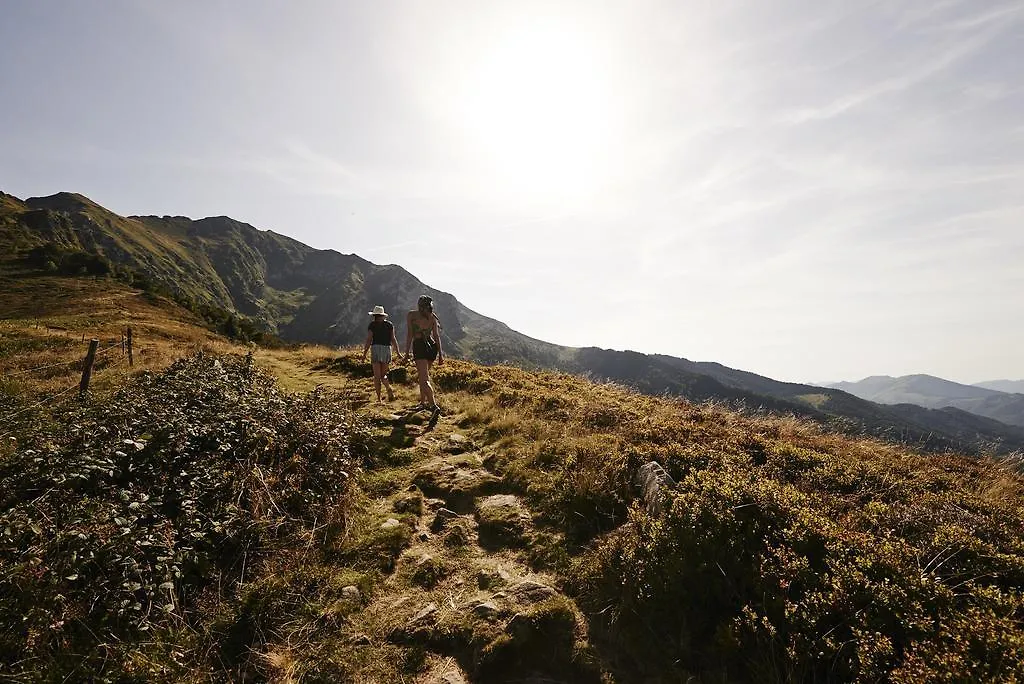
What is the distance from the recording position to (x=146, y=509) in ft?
14.3

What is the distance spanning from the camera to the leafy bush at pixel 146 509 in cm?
341

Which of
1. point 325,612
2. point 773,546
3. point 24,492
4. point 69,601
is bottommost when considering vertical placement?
point 325,612

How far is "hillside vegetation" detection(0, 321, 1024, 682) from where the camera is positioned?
3375 millimetres

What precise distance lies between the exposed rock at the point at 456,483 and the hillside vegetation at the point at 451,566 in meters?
0.04

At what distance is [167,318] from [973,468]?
41398 mm

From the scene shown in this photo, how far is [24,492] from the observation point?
430 cm

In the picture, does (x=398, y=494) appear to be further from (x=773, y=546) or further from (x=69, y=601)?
(x=773, y=546)

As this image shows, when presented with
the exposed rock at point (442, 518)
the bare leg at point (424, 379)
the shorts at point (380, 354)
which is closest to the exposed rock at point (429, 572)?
the exposed rock at point (442, 518)

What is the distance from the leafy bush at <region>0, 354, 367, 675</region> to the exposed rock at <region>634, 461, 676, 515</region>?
411cm

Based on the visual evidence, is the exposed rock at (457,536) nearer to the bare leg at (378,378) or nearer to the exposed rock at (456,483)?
the exposed rock at (456,483)

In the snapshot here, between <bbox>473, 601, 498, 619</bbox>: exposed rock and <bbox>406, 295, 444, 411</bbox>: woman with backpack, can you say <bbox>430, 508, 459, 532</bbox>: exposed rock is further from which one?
<bbox>406, 295, 444, 411</bbox>: woman with backpack

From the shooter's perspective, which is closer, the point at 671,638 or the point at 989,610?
the point at 989,610

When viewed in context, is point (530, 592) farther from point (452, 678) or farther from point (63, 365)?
point (63, 365)

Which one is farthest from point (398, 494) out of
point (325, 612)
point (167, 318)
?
point (167, 318)
